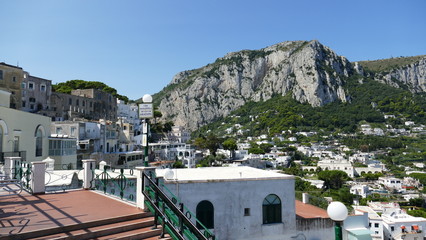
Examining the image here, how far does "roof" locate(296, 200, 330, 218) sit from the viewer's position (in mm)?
13606

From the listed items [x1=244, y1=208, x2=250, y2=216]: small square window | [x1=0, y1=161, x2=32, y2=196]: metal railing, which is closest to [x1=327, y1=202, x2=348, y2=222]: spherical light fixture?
[x1=244, y1=208, x2=250, y2=216]: small square window

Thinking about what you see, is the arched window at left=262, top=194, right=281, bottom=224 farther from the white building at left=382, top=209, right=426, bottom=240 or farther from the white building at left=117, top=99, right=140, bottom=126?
the white building at left=117, top=99, right=140, bottom=126

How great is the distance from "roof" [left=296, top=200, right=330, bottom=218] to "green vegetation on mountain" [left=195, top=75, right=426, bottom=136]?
122843 mm

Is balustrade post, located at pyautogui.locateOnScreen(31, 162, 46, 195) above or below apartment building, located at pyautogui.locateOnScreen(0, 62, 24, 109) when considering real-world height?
below

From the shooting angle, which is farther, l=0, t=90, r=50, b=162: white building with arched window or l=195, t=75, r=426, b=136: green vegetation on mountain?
l=195, t=75, r=426, b=136: green vegetation on mountain

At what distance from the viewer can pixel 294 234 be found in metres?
12.7

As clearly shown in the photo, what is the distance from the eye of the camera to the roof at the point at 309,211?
44.6 ft

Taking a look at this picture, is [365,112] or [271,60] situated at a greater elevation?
[271,60]

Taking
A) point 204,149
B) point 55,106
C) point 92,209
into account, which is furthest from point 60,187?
point 204,149

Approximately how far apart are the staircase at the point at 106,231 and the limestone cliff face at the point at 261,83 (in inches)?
5910

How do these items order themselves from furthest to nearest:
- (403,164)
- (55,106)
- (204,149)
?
(403,164) → (204,149) → (55,106)

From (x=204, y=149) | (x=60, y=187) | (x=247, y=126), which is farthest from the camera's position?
(x=247, y=126)

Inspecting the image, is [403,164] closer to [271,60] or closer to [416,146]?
[416,146]

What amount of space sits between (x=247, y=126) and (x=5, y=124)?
135 m
